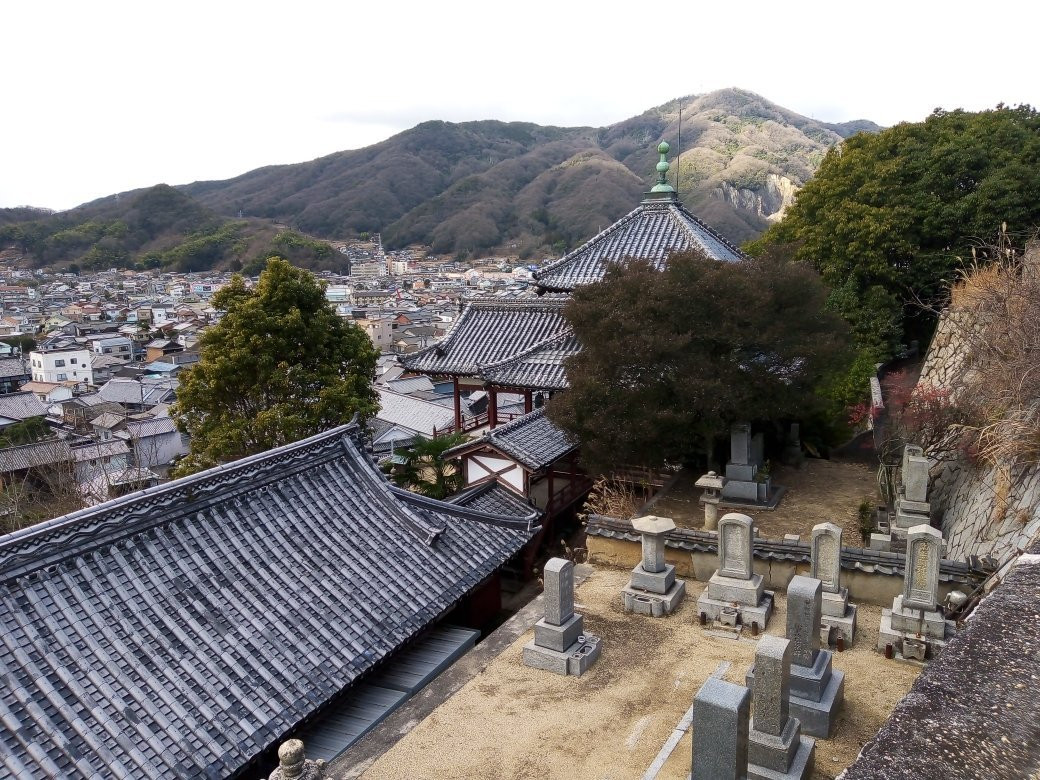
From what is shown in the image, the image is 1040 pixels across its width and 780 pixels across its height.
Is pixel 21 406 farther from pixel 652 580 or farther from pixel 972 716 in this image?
pixel 972 716

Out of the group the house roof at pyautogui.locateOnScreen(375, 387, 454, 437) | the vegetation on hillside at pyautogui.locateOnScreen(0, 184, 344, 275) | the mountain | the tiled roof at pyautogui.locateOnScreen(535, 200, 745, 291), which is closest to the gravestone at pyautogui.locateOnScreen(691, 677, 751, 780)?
the tiled roof at pyautogui.locateOnScreen(535, 200, 745, 291)

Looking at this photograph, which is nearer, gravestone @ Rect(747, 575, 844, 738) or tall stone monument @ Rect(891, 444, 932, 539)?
gravestone @ Rect(747, 575, 844, 738)

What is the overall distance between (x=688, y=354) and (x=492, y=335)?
7.58m

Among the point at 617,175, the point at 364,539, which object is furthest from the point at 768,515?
the point at 617,175

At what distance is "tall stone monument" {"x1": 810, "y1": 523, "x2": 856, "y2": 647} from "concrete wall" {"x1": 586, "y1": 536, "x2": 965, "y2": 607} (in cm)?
71

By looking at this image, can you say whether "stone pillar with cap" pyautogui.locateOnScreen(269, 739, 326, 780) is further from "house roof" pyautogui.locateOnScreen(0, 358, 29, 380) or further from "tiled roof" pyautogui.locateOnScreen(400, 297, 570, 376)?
"house roof" pyautogui.locateOnScreen(0, 358, 29, 380)

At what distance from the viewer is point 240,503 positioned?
8.27 meters

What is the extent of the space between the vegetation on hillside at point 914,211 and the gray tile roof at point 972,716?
14.4 m

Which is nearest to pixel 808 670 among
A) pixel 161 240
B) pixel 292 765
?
pixel 292 765

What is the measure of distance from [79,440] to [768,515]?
38.4 m

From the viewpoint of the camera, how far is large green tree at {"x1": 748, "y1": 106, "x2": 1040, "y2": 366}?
17.3 meters

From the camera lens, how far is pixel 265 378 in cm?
1488

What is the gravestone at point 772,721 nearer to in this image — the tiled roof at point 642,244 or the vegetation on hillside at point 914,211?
the tiled roof at point 642,244

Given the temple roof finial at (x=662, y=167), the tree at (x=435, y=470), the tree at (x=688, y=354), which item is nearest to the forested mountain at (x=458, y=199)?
Result: the temple roof finial at (x=662, y=167)
